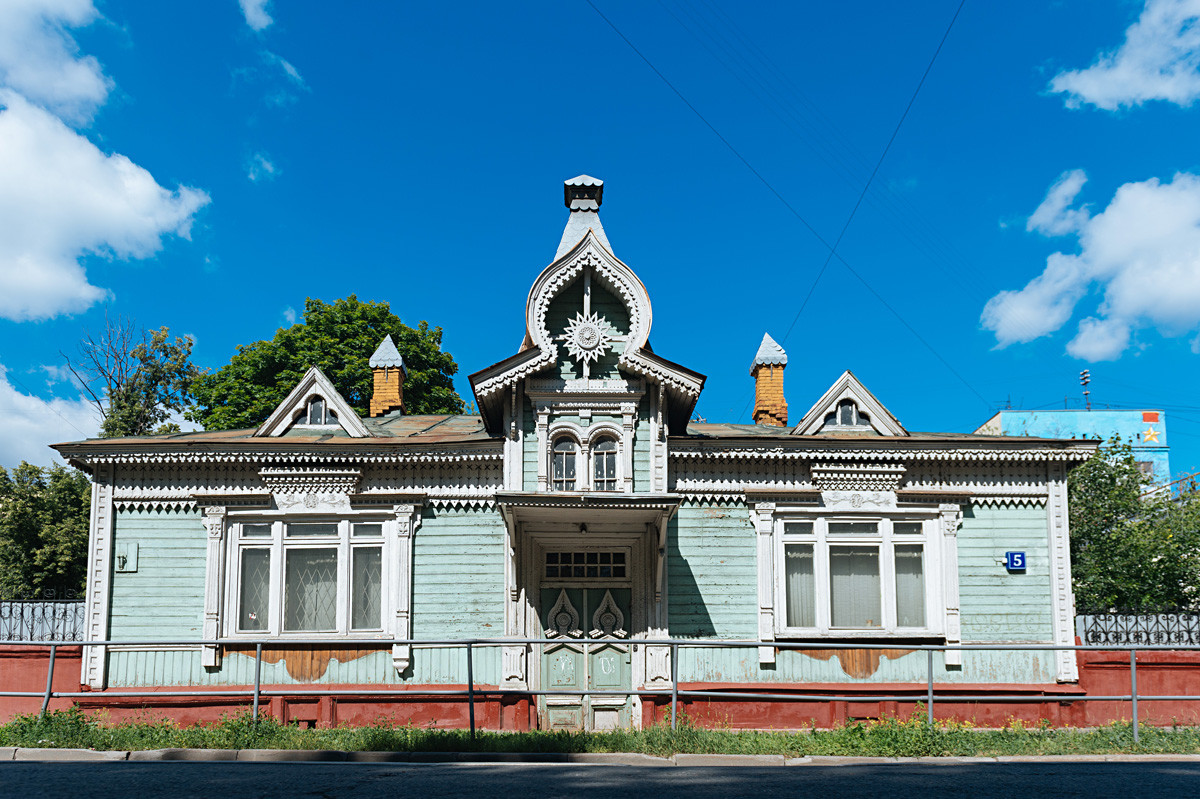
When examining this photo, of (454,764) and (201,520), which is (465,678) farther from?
(201,520)

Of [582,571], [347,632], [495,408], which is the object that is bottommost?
[347,632]

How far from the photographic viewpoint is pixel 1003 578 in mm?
14195

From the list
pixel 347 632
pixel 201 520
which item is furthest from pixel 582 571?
pixel 201 520

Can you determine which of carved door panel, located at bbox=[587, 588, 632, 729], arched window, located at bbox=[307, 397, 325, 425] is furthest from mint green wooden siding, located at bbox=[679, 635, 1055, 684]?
arched window, located at bbox=[307, 397, 325, 425]

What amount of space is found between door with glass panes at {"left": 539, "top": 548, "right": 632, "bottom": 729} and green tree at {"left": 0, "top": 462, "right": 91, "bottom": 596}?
1843 cm

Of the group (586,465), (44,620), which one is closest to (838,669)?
(586,465)

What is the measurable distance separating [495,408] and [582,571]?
281 centimetres

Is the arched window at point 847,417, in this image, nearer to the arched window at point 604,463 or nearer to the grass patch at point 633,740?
the arched window at point 604,463

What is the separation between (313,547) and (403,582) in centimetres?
153

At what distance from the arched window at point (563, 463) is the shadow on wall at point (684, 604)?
1850mm

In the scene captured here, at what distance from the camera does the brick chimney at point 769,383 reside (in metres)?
19.0

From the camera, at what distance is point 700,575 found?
46.1 feet

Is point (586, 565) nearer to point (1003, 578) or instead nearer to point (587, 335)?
point (587, 335)

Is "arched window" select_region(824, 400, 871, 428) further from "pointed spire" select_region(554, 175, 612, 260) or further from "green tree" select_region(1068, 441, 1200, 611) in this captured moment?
"green tree" select_region(1068, 441, 1200, 611)
